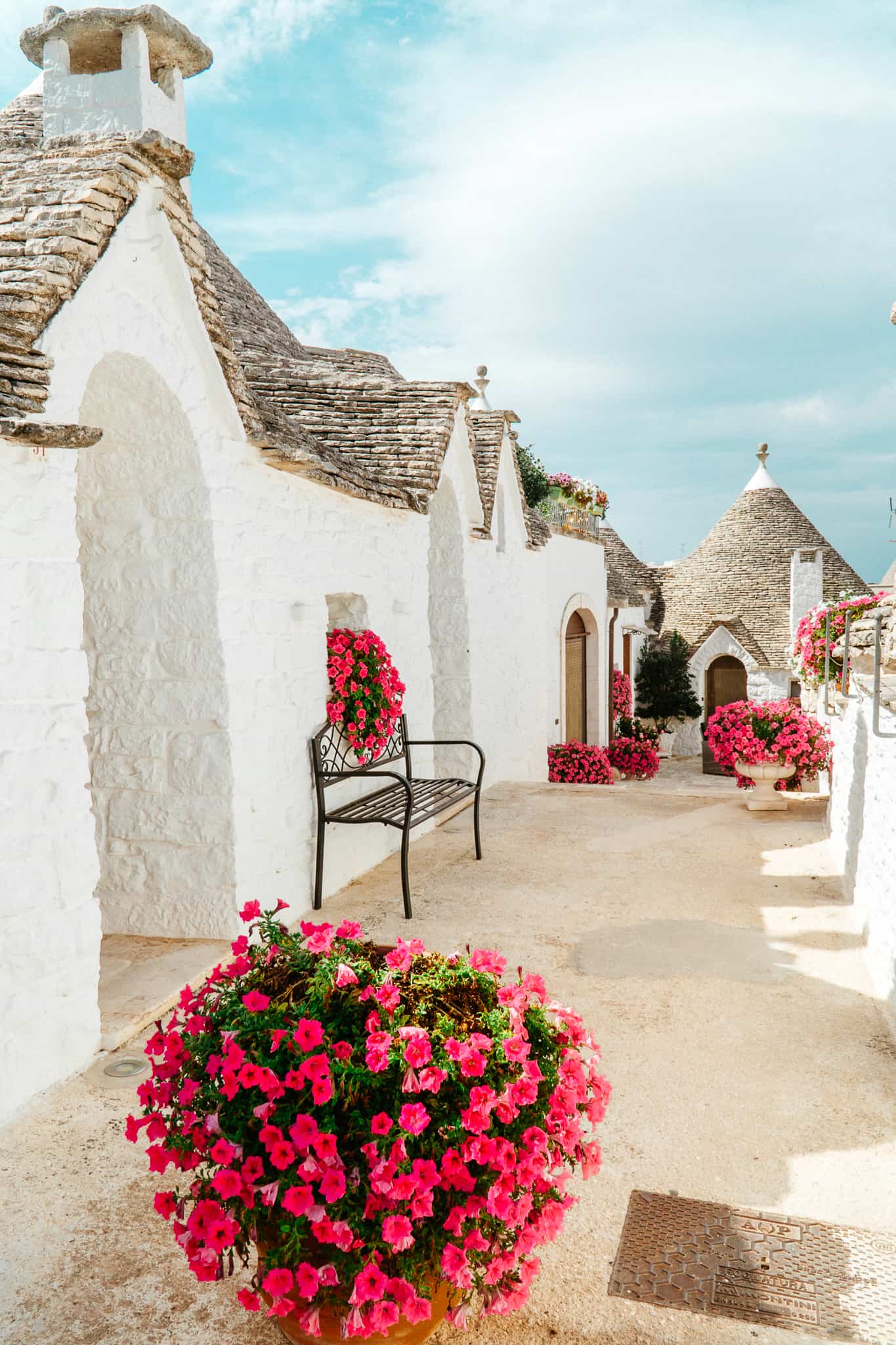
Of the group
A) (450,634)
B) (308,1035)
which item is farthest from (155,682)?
(450,634)

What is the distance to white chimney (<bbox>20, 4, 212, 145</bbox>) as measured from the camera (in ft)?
17.3

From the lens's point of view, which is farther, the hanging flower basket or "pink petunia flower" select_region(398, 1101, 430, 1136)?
the hanging flower basket

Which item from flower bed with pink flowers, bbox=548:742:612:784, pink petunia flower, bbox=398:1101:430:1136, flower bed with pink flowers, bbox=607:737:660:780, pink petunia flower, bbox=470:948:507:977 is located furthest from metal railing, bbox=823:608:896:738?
flower bed with pink flowers, bbox=607:737:660:780

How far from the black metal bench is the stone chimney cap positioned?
12.8 ft

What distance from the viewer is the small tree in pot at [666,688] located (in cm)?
2448

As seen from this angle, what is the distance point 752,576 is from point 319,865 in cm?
2320

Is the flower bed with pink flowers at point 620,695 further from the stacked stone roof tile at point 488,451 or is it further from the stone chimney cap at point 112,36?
the stone chimney cap at point 112,36

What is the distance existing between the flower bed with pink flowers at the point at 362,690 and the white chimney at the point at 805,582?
842 inches

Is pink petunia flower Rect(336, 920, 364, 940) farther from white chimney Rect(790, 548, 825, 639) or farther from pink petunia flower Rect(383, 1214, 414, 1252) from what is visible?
white chimney Rect(790, 548, 825, 639)

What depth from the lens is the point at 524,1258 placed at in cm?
208

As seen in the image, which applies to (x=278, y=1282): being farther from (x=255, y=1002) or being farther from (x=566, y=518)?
(x=566, y=518)

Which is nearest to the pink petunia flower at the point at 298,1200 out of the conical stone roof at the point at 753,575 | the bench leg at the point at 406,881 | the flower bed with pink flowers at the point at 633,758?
the bench leg at the point at 406,881

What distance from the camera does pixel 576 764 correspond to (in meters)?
Answer: 14.1

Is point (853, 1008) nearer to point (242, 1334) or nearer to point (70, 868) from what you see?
point (242, 1334)
